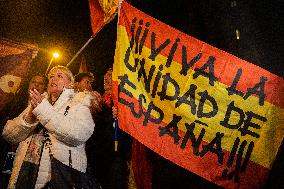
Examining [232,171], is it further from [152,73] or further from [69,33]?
[69,33]

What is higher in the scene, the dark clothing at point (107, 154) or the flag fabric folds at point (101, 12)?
the flag fabric folds at point (101, 12)

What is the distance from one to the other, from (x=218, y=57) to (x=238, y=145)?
3.65 feet

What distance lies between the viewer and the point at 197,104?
3562mm

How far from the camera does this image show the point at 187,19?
7922mm

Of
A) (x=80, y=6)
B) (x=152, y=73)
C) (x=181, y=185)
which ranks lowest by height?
(x=181, y=185)

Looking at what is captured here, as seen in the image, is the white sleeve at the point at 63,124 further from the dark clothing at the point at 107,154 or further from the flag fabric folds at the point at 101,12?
the flag fabric folds at the point at 101,12

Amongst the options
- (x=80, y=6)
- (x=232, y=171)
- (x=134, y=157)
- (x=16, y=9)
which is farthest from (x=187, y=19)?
(x=232, y=171)

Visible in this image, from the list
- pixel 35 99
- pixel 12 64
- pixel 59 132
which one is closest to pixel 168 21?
pixel 12 64

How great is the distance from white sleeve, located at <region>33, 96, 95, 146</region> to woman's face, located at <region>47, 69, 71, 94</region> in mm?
476

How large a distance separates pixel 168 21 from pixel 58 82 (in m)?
5.36

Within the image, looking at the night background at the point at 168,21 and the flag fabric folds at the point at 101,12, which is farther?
the night background at the point at 168,21

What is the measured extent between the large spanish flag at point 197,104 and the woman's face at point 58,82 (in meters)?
0.59

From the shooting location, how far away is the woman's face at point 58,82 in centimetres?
343

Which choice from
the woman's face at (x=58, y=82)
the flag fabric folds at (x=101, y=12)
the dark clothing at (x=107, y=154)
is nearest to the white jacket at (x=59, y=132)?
the woman's face at (x=58, y=82)
